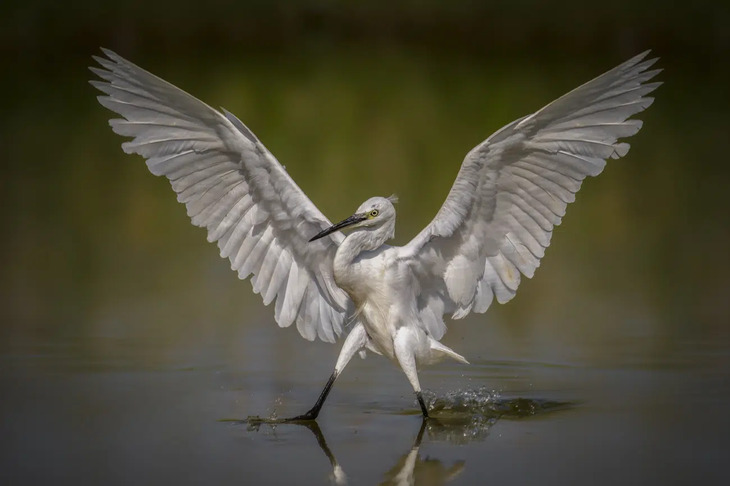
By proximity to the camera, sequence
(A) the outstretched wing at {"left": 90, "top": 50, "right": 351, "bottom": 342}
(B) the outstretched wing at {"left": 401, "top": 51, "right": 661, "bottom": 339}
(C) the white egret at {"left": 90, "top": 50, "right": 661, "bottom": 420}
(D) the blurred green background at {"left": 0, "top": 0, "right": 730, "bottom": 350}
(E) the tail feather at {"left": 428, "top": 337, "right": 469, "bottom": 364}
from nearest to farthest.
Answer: (B) the outstretched wing at {"left": 401, "top": 51, "right": 661, "bottom": 339} < (C) the white egret at {"left": 90, "top": 50, "right": 661, "bottom": 420} < (A) the outstretched wing at {"left": 90, "top": 50, "right": 351, "bottom": 342} < (E) the tail feather at {"left": 428, "top": 337, "right": 469, "bottom": 364} < (D) the blurred green background at {"left": 0, "top": 0, "right": 730, "bottom": 350}

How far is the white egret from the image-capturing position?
866 centimetres

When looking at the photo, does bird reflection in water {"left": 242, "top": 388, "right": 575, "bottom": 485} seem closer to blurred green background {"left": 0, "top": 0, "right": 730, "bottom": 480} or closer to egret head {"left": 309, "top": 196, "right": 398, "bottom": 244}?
blurred green background {"left": 0, "top": 0, "right": 730, "bottom": 480}

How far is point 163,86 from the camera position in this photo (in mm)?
8734

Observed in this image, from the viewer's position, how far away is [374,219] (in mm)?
8867

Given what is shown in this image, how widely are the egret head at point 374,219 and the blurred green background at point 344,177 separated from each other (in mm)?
1302

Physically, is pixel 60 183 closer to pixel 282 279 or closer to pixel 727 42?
pixel 282 279

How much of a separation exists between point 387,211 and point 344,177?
27.3ft

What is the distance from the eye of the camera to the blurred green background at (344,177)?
1046cm

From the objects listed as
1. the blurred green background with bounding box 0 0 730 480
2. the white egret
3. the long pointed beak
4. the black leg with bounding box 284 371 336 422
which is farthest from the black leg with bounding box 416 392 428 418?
the long pointed beak

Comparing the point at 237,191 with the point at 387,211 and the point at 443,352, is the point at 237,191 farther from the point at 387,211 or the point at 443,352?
the point at 443,352

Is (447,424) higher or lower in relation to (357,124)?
lower

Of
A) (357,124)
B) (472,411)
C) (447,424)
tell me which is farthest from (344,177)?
(447,424)

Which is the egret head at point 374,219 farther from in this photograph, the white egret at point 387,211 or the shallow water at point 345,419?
the shallow water at point 345,419

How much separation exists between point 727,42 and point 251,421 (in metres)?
21.9
